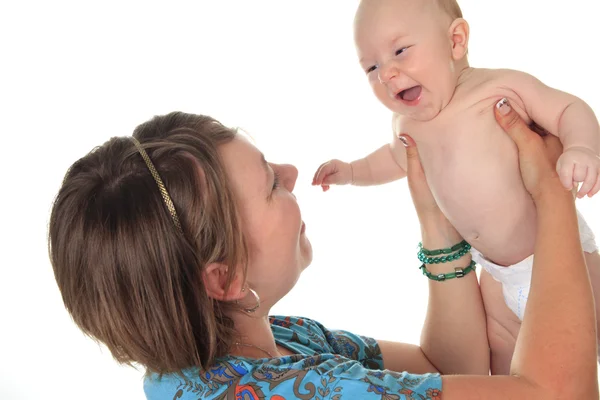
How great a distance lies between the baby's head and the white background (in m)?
1.16

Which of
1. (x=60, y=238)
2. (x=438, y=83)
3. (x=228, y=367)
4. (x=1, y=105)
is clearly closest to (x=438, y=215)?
(x=438, y=83)

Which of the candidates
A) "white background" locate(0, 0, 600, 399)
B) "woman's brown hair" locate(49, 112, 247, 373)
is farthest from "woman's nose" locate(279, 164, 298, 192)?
"white background" locate(0, 0, 600, 399)

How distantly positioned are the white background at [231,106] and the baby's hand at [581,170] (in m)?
1.44

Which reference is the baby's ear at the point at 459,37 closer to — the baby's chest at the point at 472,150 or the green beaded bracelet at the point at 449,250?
the baby's chest at the point at 472,150

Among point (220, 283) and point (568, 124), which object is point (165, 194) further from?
point (568, 124)

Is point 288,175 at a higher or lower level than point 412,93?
lower

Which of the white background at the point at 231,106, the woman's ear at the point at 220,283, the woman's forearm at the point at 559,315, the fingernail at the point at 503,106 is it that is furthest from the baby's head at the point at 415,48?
the white background at the point at 231,106

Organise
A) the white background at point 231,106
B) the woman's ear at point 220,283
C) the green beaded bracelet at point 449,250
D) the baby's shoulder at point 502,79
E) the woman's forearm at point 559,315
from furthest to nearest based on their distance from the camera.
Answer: the white background at point 231,106 < the green beaded bracelet at point 449,250 < the baby's shoulder at point 502,79 < the woman's ear at point 220,283 < the woman's forearm at point 559,315

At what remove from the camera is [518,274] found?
1.57 meters

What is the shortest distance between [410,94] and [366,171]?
1.18 feet

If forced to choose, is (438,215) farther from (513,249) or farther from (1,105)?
(1,105)

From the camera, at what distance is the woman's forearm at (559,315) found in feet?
4.00

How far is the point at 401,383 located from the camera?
1.29 meters

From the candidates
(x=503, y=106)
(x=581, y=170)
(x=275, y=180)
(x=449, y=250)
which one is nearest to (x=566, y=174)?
(x=581, y=170)
